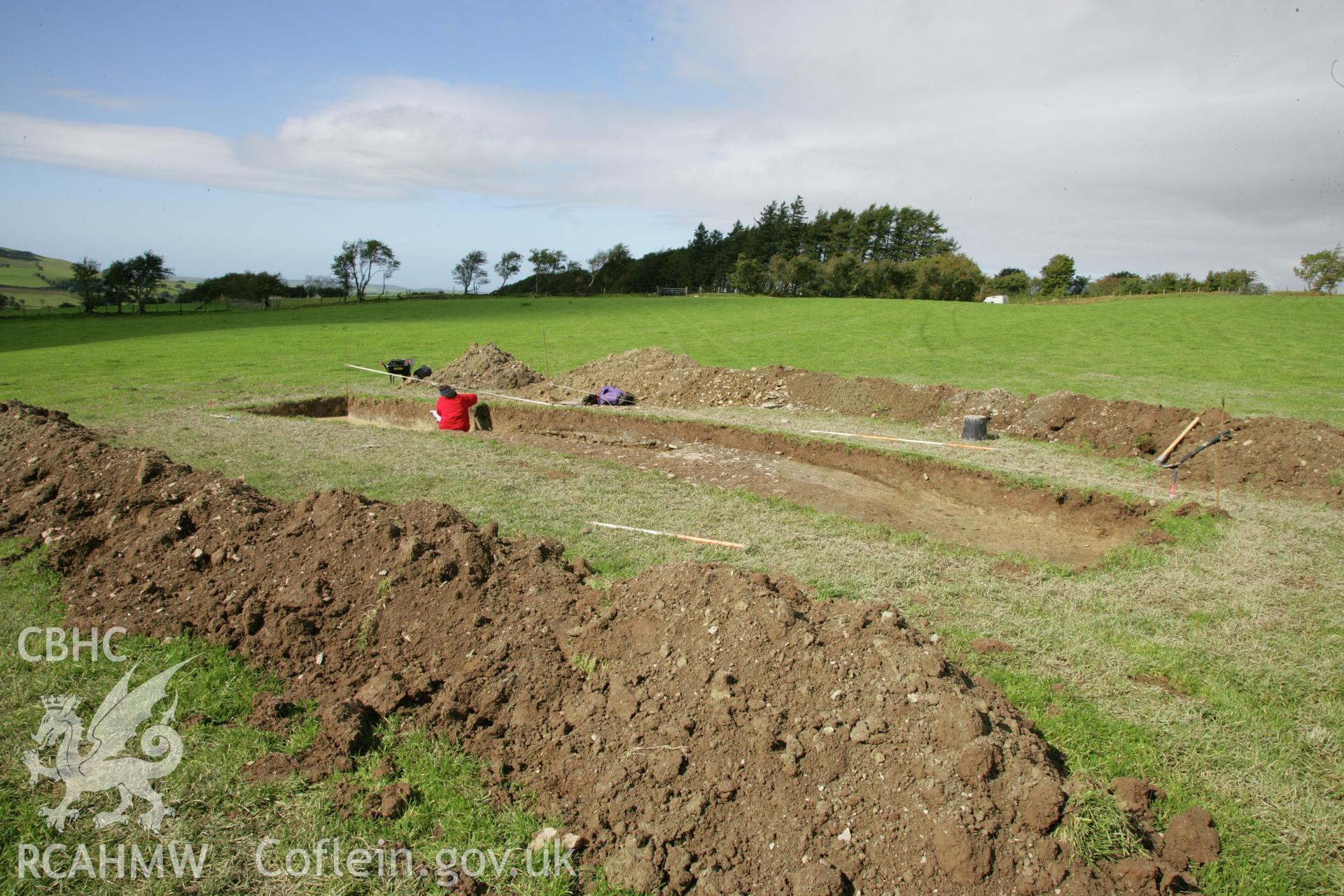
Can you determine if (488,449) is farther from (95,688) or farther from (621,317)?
(621,317)

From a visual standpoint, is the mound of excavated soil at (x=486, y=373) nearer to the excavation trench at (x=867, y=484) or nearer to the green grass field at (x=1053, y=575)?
the green grass field at (x=1053, y=575)

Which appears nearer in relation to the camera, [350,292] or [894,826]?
[894,826]

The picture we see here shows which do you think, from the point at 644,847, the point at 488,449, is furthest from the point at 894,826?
the point at 488,449

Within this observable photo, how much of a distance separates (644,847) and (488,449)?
8255mm

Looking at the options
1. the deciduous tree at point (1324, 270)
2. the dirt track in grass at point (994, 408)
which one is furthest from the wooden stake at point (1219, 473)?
the deciduous tree at point (1324, 270)

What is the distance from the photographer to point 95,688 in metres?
4.28

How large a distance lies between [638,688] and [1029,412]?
10.5 metres

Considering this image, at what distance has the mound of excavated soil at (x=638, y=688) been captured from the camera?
10.3 feet

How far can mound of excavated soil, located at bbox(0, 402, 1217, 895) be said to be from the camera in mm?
3137

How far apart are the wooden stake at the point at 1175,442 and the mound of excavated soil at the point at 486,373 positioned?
12540 millimetres

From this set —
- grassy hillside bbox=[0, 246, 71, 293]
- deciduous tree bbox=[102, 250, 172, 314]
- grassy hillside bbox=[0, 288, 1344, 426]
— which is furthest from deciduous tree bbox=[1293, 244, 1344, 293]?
grassy hillside bbox=[0, 246, 71, 293]

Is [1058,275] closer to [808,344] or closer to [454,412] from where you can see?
[808,344]

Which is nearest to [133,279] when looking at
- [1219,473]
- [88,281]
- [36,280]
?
[88,281]

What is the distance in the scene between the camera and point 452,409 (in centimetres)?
→ 1270
